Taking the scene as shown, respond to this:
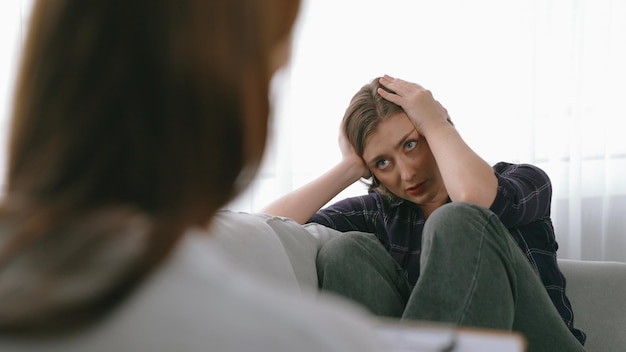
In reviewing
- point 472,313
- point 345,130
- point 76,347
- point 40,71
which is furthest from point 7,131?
point 345,130

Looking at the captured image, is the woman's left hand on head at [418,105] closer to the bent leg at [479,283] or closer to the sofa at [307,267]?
the sofa at [307,267]

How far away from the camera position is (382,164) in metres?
1.88

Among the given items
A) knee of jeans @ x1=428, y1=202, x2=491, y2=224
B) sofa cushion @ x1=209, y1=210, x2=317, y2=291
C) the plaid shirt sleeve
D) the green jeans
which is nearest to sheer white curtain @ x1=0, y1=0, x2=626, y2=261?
the plaid shirt sleeve

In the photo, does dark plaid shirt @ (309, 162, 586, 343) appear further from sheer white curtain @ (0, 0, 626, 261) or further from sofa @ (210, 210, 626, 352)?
sheer white curtain @ (0, 0, 626, 261)

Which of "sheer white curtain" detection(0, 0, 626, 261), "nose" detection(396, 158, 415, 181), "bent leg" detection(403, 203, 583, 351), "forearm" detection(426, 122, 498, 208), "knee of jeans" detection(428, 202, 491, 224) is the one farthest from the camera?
"sheer white curtain" detection(0, 0, 626, 261)

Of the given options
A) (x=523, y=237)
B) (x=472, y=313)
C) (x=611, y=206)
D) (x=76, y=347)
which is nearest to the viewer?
(x=76, y=347)

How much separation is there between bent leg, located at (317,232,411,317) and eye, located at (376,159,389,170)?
13.8 inches

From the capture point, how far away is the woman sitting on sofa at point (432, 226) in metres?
1.19

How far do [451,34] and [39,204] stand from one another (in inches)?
99.0

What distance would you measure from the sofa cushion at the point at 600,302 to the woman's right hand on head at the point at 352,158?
56 centimetres

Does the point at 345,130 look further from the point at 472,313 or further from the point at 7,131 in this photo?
the point at 7,131

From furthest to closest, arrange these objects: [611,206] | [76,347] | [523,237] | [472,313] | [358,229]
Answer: [611,206] < [358,229] < [523,237] < [472,313] < [76,347]

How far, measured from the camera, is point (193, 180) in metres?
0.43

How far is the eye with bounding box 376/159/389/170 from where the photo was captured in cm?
187
